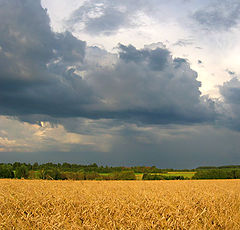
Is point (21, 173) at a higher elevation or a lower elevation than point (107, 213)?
lower

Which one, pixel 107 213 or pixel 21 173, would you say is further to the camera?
pixel 21 173

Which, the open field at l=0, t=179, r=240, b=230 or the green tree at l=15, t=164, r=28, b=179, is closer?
the open field at l=0, t=179, r=240, b=230

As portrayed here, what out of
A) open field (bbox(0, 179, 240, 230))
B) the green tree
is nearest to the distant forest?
the green tree

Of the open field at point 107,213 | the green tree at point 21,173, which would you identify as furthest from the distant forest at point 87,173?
the open field at point 107,213

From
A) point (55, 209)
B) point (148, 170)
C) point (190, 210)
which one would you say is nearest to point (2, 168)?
point (148, 170)

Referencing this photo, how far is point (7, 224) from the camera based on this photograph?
7.46 metres

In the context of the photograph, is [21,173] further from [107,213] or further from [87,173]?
[107,213]

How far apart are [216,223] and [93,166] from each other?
48.7 m

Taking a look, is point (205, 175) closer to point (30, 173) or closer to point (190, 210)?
point (30, 173)

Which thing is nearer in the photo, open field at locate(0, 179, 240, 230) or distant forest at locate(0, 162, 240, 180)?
open field at locate(0, 179, 240, 230)

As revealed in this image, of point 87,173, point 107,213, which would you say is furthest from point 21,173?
point 107,213

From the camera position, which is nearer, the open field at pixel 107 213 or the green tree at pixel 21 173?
the open field at pixel 107 213

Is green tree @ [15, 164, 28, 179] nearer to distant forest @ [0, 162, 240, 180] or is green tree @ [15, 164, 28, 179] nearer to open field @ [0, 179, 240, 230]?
distant forest @ [0, 162, 240, 180]

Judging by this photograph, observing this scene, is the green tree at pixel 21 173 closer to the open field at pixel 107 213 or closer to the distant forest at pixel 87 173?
the distant forest at pixel 87 173
